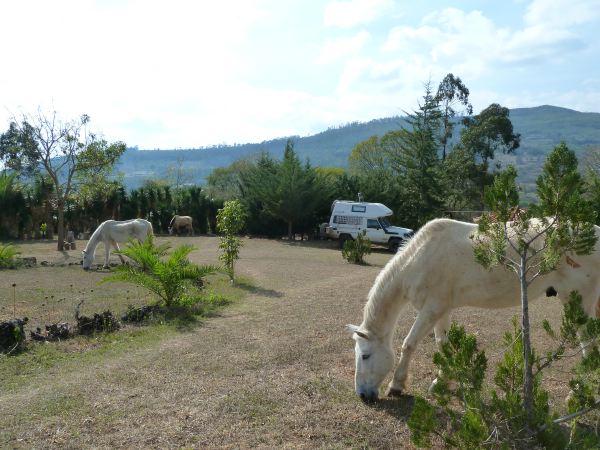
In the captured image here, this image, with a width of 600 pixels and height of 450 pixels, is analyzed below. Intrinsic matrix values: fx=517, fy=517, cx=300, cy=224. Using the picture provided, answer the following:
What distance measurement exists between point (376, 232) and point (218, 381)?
65.3 ft

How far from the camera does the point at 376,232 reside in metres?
25.2

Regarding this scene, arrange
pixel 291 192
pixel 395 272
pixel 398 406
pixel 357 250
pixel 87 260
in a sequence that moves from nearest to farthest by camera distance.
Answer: pixel 398 406 < pixel 395 272 < pixel 87 260 < pixel 357 250 < pixel 291 192

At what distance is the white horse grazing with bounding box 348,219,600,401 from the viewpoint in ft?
17.0

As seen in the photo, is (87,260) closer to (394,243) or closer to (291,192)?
(394,243)

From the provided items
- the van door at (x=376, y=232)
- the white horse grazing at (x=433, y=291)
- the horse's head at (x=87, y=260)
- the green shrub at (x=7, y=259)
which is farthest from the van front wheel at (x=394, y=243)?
the white horse grazing at (x=433, y=291)

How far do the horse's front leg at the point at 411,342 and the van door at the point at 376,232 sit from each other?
19833 millimetres

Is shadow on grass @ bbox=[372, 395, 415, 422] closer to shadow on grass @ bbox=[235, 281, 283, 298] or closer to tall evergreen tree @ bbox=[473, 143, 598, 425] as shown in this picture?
tall evergreen tree @ bbox=[473, 143, 598, 425]

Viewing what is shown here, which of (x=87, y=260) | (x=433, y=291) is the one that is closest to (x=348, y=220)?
(x=87, y=260)

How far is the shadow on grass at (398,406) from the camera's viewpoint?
4914mm

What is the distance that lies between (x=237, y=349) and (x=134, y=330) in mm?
2248

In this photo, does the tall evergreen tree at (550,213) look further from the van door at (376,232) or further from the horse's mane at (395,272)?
the van door at (376,232)

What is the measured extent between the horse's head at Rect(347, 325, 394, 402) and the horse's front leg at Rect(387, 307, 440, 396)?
200 mm

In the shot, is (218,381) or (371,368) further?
(218,381)

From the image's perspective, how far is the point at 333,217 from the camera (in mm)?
27078
